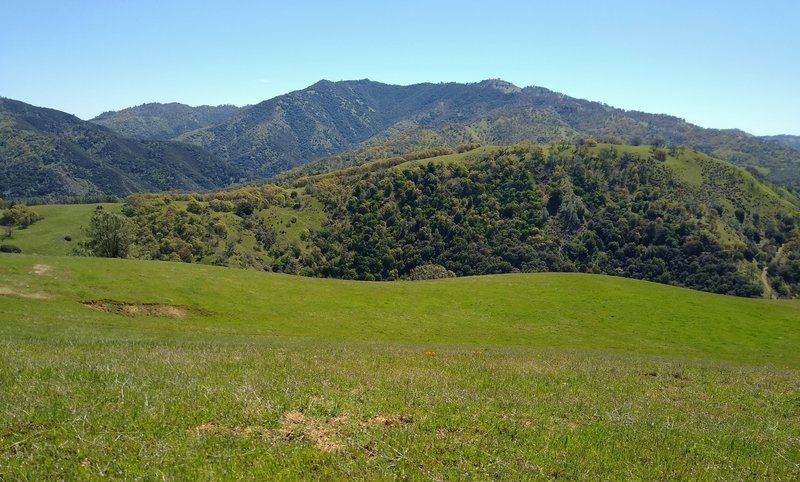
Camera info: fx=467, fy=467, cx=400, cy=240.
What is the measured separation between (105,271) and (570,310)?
156 ft

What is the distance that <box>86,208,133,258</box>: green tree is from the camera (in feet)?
204

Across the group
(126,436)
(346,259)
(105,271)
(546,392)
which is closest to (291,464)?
(126,436)

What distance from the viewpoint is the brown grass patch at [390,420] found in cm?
1064

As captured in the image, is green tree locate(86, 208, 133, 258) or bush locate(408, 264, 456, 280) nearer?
green tree locate(86, 208, 133, 258)

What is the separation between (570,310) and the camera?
51625mm

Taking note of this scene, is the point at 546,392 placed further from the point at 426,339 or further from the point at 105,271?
the point at 105,271

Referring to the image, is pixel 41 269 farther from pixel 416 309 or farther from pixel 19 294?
pixel 416 309

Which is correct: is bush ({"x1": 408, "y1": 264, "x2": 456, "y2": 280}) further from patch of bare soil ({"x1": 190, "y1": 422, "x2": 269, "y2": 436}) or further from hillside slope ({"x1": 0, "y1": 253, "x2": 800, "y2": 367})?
patch of bare soil ({"x1": 190, "y1": 422, "x2": 269, "y2": 436})

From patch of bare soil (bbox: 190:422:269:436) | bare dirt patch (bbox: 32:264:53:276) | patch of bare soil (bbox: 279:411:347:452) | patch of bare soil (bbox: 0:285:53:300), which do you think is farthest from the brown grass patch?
bare dirt patch (bbox: 32:264:53:276)

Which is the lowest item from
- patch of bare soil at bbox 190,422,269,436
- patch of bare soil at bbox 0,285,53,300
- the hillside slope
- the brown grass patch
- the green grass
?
the green grass

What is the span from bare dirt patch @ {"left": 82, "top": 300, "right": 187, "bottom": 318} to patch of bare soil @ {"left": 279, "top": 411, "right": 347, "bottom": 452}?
34.4 metres

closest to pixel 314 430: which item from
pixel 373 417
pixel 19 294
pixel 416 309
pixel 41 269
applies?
pixel 373 417

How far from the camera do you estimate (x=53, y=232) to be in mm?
158875

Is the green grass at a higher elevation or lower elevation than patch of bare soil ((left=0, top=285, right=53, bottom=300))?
lower
